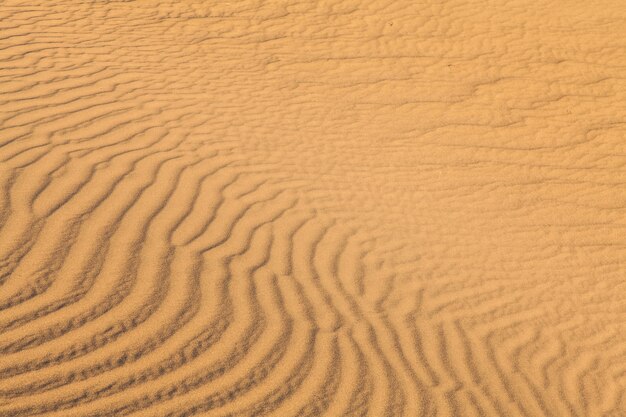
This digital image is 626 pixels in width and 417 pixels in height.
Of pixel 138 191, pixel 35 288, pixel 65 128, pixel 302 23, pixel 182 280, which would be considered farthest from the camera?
pixel 302 23

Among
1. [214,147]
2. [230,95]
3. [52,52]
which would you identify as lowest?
[214,147]

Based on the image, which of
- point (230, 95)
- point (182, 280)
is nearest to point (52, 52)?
point (230, 95)

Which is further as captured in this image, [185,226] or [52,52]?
[52,52]

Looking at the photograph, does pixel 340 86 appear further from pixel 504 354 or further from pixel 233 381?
pixel 233 381

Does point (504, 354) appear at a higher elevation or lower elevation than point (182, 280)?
lower

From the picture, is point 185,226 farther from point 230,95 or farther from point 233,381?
point 230,95

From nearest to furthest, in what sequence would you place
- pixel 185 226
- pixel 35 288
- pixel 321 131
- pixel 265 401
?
pixel 265 401 → pixel 35 288 → pixel 185 226 → pixel 321 131

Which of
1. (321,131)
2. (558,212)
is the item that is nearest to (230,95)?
(321,131)
